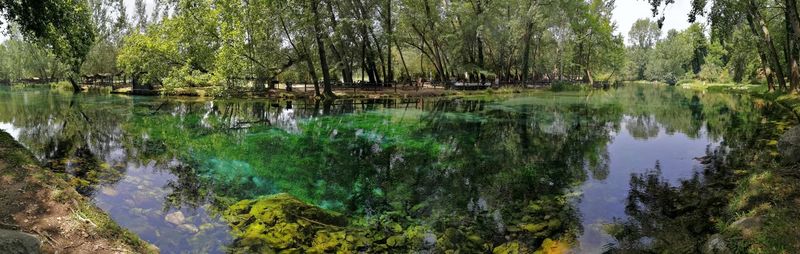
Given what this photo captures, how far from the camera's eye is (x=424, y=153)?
16469mm

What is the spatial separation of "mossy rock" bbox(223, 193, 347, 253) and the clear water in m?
0.37

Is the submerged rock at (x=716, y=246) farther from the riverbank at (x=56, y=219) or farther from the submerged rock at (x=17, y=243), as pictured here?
the submerged rock at (x=17, y=243)

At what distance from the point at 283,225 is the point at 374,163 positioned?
649 cm

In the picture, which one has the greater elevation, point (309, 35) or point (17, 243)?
point (309, 35)

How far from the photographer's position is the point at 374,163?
14969mm

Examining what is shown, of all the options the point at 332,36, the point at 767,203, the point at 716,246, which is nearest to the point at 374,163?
the point at 716,246

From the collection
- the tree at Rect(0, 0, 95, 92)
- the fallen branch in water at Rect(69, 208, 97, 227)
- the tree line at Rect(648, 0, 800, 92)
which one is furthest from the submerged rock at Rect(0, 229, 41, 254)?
the tree line at Rect(648, 0, 800, 92)

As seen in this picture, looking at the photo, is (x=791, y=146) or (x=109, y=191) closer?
(x=109, y=191)

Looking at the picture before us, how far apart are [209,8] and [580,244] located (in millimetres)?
40861

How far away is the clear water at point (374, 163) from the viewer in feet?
32.2

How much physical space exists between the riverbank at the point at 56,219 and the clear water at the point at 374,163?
88 centimetres

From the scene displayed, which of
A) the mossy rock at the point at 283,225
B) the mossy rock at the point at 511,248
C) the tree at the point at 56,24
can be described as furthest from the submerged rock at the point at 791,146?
the tree at the point at 56,24

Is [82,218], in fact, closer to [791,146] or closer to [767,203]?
[767,203]

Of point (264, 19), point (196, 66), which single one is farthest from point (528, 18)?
point (196, 66)
